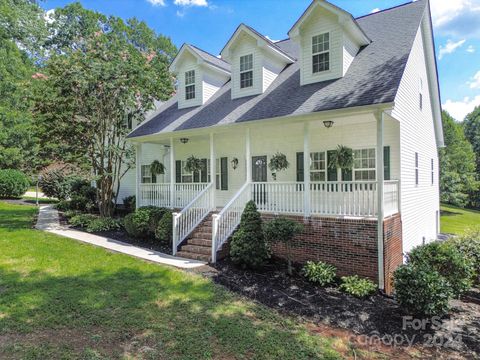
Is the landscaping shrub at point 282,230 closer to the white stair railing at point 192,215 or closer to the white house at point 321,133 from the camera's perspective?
the white house at point 321,133

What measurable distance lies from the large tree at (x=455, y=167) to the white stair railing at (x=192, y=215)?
29.7 metres

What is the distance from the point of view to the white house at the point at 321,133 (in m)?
7.78

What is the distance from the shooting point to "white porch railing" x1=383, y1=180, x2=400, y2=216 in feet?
25.4

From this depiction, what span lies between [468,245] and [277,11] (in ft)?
36.1

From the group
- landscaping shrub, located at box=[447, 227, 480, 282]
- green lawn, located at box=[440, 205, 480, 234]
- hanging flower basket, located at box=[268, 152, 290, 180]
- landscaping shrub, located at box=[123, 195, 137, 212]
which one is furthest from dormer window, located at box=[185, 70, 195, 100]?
green lawn, located at box=[440, 205, 480, 234]

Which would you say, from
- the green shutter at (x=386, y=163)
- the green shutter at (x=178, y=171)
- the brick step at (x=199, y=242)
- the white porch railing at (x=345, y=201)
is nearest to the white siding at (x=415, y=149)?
the green shutter at (x=386, y=163)

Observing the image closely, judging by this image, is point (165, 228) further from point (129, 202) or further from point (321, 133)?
point (129, 202)

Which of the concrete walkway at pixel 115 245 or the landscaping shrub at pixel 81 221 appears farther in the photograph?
the landscaping shrub at pixel 81 221

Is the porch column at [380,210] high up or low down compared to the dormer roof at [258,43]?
down

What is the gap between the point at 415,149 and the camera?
10719 millimetres

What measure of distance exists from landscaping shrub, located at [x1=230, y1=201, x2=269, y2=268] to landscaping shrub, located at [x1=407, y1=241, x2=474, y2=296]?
362 centimetres

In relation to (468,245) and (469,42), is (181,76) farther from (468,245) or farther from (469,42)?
(469,42)

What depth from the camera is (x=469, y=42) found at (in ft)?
48.3

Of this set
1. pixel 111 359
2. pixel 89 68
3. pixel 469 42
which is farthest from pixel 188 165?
pixel 469 42
